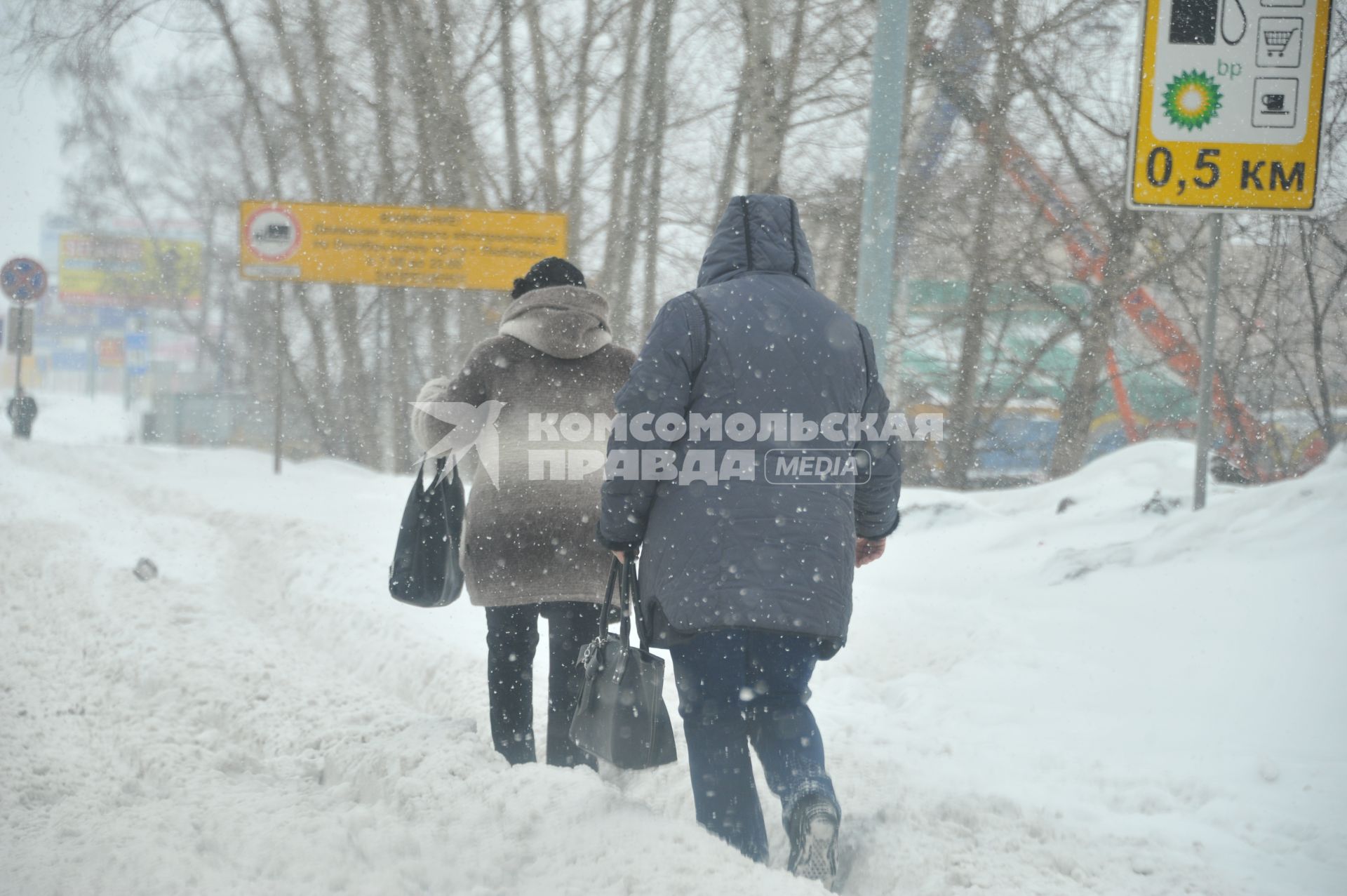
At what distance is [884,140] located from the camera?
5348mm

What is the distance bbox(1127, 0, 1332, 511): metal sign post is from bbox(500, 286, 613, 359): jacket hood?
2.89 meters

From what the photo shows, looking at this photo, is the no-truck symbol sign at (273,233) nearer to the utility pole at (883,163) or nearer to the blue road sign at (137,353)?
the utility pole at (883,163)

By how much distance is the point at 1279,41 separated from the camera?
4.83 meters

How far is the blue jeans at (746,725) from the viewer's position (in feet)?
8.71

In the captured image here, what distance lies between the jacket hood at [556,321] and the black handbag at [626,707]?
0.75 m

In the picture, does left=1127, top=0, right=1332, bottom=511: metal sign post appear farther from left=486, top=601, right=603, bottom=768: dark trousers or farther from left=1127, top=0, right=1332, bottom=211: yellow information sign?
left=486, top=601, right=603, bottom=768: dark trousers

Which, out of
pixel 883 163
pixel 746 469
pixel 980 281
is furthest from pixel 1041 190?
pixel 746 469

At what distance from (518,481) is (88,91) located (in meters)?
10.8

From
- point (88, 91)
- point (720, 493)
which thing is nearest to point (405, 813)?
point (720, 493)

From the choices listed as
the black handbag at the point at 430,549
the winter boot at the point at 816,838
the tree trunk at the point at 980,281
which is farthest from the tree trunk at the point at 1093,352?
the winter boot at the point at 816,838

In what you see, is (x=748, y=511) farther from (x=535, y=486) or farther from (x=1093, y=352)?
(x=1093, y=352)

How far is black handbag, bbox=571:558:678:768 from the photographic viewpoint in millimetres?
2838

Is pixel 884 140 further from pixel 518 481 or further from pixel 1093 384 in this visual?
pixel 1093 384

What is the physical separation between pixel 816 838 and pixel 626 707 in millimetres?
545
